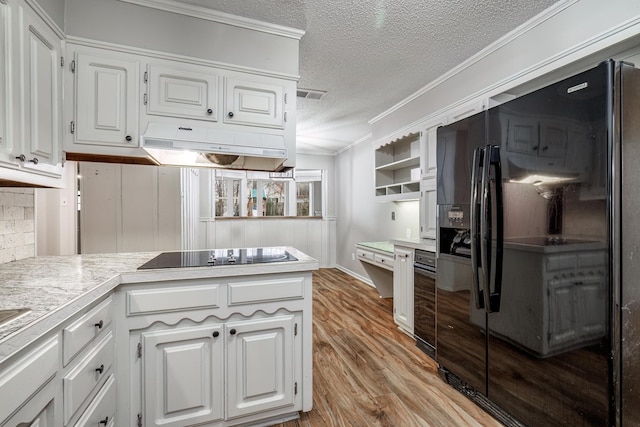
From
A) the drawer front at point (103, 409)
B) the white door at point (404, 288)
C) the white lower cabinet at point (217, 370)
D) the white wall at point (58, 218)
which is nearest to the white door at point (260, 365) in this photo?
the white lower cabinet at point (217, 370)

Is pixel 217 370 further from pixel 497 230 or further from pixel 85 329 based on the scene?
pixel 497 230

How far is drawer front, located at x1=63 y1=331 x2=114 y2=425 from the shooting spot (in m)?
1.01

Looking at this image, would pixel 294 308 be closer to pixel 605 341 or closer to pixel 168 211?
pixel 605 341

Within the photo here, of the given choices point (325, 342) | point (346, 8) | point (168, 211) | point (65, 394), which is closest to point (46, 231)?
point (168, 211)

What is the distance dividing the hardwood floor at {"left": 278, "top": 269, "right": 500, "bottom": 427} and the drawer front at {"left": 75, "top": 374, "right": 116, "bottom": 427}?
0.87m

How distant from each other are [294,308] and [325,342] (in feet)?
4.21

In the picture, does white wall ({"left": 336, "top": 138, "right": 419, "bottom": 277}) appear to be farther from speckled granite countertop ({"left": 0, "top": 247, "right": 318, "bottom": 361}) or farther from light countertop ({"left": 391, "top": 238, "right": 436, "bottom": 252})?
speckled granite countertop ({"left": 0, "top": 247, "right": 318, "bottom": 361})

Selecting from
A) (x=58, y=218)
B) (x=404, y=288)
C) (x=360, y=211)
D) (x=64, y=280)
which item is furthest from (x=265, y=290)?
(x=360, y=211)

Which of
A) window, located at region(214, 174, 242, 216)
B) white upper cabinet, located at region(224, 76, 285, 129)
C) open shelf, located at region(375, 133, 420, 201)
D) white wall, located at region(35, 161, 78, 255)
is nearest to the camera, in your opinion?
white upper cabinet, located at region(224, 76, 285, 129)

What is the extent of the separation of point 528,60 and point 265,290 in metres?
2.38

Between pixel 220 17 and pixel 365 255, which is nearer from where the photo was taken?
pixel 220 17

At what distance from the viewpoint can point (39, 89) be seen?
1461 millimetres

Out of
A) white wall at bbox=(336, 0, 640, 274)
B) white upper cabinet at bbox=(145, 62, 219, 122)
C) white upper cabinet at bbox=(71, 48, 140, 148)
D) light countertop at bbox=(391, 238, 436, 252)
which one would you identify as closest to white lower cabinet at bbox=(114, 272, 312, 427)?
white upper cabinet at bbox=(71, 48, 140, 148)

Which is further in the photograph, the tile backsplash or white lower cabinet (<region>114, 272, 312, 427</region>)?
the tile backsplash
